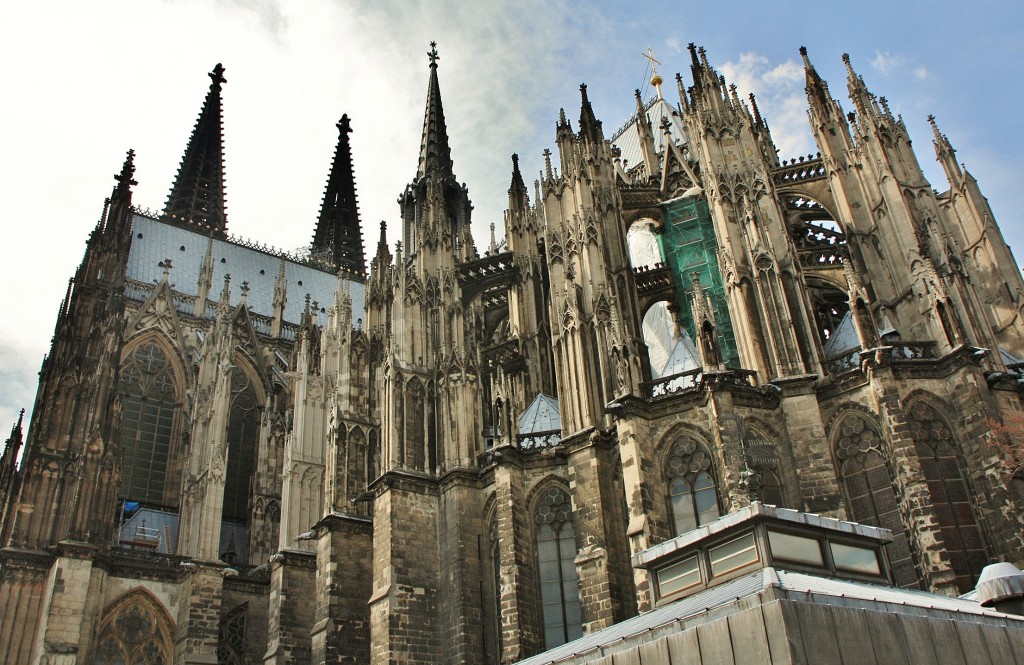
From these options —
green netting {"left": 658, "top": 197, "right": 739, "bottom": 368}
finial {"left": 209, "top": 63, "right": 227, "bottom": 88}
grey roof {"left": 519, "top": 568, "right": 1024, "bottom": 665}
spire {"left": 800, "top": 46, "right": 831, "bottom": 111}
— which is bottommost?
grey roof {"left": 519, "top": 568, "right": 1024, "bottom": 665}

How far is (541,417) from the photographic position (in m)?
24.8

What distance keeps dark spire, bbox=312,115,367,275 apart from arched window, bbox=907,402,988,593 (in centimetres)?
4727

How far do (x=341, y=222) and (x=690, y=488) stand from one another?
5066cm

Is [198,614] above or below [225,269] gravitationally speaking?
below

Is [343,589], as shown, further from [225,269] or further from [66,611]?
[225,269]

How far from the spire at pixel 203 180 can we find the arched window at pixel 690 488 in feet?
140

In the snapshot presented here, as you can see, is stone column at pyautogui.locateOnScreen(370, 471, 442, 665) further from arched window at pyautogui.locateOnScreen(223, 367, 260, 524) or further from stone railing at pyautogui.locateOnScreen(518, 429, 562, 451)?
arched window at pyautogui.locateOnScreen(223, 367, 260, 524)

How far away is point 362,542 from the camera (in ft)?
84.2

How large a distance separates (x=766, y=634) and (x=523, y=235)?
21.2 metres

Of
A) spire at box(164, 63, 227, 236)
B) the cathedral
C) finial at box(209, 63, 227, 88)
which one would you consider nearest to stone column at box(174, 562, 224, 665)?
the cathedral

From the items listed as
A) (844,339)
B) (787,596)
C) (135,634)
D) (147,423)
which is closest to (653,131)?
(844,339)

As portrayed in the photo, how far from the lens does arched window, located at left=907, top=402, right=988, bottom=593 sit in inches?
701

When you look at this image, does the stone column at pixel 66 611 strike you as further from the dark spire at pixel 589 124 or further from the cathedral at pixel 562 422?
the dark spire at pixel 589 124

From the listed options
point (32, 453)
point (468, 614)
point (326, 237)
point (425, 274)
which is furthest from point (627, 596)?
point (326, 237)
